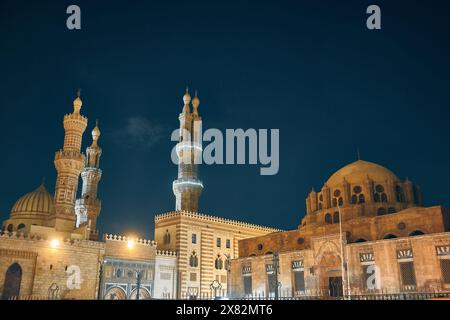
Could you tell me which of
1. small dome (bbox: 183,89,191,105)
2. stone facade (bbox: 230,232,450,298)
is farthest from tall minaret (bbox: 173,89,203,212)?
stone facade (bbox: 230,232,450,298)

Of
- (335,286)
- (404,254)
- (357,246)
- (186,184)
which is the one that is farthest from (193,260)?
(404,254)

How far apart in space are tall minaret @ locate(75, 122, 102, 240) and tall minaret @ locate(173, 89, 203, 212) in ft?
32.8

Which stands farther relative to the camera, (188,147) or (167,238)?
(188,147)

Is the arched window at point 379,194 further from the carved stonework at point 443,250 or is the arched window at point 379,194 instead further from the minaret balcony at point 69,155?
the minaret balcony at point 69,155

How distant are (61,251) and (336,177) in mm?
28955

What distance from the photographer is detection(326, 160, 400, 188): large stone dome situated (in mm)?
42500

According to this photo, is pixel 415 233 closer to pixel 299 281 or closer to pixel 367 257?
pixel 367 257

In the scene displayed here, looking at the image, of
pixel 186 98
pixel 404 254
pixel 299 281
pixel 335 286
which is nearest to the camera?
pixel 404 254

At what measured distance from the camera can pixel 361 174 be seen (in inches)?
1697

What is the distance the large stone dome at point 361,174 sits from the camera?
42.5 meters

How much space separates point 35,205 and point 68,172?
19.3 feet

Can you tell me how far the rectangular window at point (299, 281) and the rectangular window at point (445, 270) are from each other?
12.8 meters

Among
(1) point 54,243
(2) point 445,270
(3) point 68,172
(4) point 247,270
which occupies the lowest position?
(2) point 445,270

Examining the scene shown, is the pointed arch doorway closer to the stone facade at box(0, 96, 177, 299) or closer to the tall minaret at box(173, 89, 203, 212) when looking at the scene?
the stone facade at box(0, 96, 177, 299)
